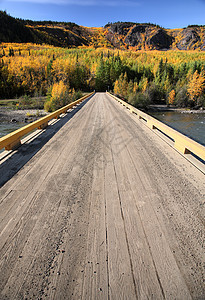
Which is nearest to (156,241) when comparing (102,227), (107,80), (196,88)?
(102,227)

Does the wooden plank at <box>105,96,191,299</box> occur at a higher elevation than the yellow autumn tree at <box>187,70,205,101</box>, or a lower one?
lower

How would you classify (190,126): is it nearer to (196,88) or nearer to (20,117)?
(20,117)

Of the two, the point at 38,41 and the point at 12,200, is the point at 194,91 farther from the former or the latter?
the point at 38,41

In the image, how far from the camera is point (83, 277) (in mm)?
1384

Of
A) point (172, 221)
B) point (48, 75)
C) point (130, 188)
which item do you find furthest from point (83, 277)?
point (48, 75)

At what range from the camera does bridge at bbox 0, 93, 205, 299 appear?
4.42ft

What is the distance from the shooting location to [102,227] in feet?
6.20

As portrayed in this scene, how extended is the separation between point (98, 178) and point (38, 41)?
247496 millimetres

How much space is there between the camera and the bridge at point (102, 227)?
4.42 ft

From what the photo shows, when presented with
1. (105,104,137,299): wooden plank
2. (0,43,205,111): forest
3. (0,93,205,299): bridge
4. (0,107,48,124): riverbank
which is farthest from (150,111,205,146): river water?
(0,107,48,124): riverbank

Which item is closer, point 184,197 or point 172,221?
point 172,221

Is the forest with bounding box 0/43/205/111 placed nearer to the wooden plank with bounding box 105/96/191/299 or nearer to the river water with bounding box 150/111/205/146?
the river water with bounding box 150/111/205/146

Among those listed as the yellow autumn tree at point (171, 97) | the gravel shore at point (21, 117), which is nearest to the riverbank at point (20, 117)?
the gravel shore at point (21, 117)

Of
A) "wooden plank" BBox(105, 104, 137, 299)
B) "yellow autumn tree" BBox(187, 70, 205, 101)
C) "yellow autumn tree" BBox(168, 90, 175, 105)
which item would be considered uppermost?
"yellow autumn tree" BBox(187, 70, 205, 101)
